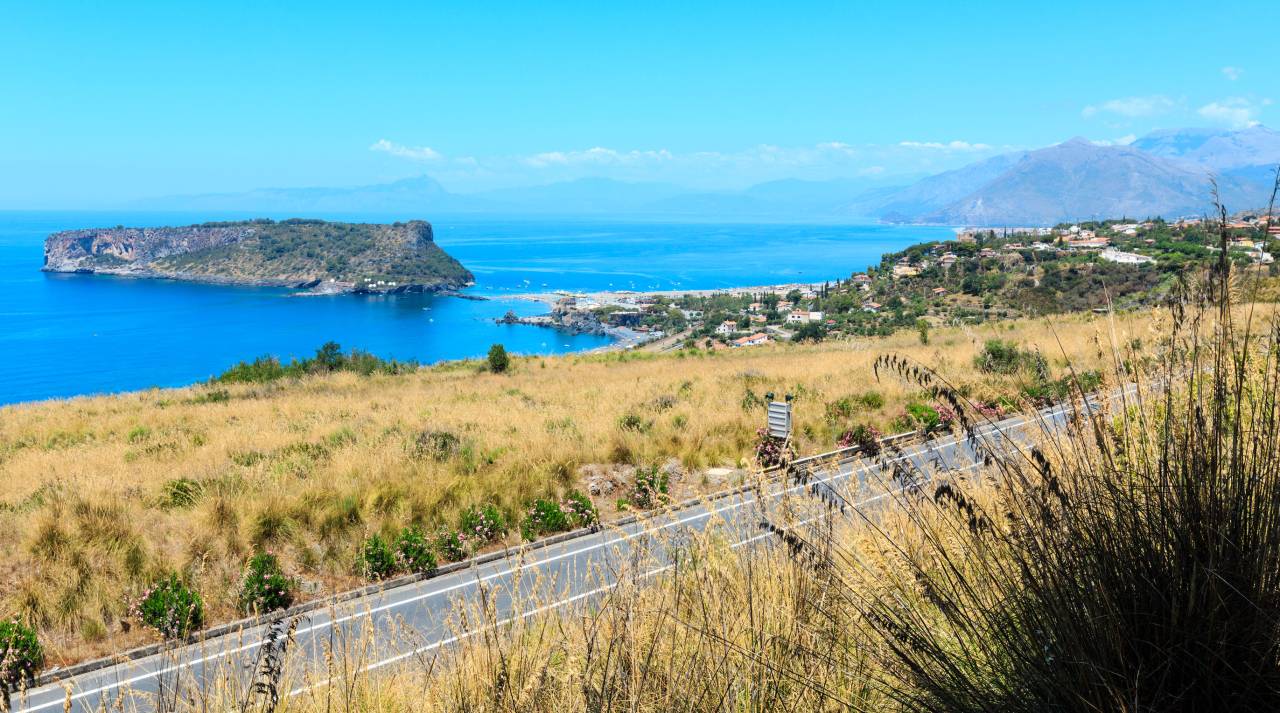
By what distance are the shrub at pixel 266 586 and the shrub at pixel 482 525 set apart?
5.88ft

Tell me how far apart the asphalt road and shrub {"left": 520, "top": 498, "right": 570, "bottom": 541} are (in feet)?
1.51

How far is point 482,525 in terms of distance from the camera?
8.32 meters

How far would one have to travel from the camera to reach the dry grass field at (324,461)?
6844 millimetres

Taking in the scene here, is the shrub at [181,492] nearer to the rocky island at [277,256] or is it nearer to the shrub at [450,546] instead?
the shrub at [450,546]

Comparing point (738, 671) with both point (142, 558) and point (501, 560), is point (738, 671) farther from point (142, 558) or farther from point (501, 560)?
point (142, 558)

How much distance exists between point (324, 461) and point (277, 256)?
515 ft

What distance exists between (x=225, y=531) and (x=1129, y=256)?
51927mm

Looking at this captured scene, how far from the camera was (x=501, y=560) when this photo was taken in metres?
7.86

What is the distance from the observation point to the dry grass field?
6844 mm

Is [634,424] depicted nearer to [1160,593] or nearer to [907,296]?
[1160,593]

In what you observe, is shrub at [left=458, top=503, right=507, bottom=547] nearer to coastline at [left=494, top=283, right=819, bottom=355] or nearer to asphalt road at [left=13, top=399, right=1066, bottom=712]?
asphalt road at [left=13, top=399, right=1066, bottom=712]

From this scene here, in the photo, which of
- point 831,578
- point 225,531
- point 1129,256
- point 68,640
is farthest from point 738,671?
point 1129,256

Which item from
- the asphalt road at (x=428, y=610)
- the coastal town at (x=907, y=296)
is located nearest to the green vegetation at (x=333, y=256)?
the coastal town at (x=907, y=296)

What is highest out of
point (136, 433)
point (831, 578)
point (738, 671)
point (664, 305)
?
point (831, 578)
